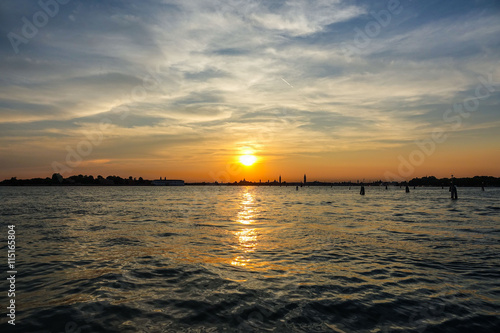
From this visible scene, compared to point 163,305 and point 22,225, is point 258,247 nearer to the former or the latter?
point 163,305

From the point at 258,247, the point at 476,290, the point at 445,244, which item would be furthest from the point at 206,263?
the point at 445,244

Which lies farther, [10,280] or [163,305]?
[10,280]

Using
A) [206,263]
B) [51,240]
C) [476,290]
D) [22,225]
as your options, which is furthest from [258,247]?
[22,225]

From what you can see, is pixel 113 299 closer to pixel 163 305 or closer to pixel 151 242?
pixel 163 305

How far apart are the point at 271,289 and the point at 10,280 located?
9.44m

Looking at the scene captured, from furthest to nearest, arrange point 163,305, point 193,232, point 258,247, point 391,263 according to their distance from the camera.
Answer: point 193,232
point 258,247
point 391,263
point 163,305

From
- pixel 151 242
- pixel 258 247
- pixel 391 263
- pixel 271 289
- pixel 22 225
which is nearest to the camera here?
pixel 271 289

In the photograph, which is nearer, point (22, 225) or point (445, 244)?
point (445, 244)

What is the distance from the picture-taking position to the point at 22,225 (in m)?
25.4

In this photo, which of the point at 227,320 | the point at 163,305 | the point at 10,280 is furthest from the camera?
the point at 10,280

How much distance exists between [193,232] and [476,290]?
17120 mm

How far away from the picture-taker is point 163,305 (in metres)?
8.45

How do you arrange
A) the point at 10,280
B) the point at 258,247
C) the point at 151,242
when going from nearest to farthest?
the point at 10,280 < the point at 258,247 < the point at 151,242

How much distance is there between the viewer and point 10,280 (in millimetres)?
10695
